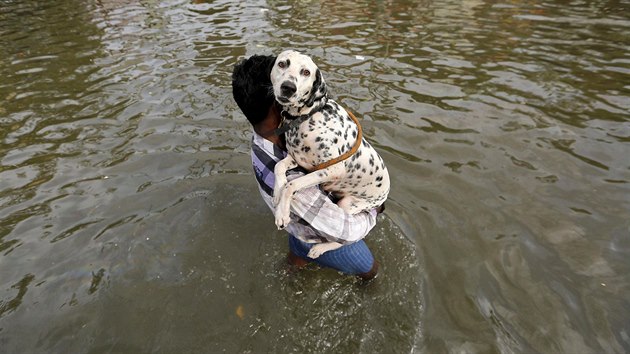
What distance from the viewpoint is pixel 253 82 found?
2.76m

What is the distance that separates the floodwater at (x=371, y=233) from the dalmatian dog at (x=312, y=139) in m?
1.14

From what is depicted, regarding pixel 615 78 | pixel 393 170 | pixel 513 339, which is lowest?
pixel 513 339

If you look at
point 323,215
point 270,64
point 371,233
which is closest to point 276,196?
point 323,215

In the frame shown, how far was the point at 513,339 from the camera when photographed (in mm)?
3385

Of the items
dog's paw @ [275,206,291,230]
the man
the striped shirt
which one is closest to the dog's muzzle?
the man

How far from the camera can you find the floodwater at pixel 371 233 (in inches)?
139

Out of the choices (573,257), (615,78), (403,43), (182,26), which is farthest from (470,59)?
(182,26)

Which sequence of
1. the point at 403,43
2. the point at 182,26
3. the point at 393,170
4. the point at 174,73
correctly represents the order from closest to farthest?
the point at 393,170 < the point at 174,73 < the point at 403,43 < the point at 182,26

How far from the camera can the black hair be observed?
9.05 ft

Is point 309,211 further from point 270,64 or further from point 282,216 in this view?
point 270,64

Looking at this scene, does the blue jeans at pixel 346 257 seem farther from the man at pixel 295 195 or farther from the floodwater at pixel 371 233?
the floodwater at pixel 371 233

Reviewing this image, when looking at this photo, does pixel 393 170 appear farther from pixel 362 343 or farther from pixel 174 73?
pixel 174 73

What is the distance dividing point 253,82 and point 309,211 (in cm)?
106

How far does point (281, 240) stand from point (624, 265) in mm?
3630
